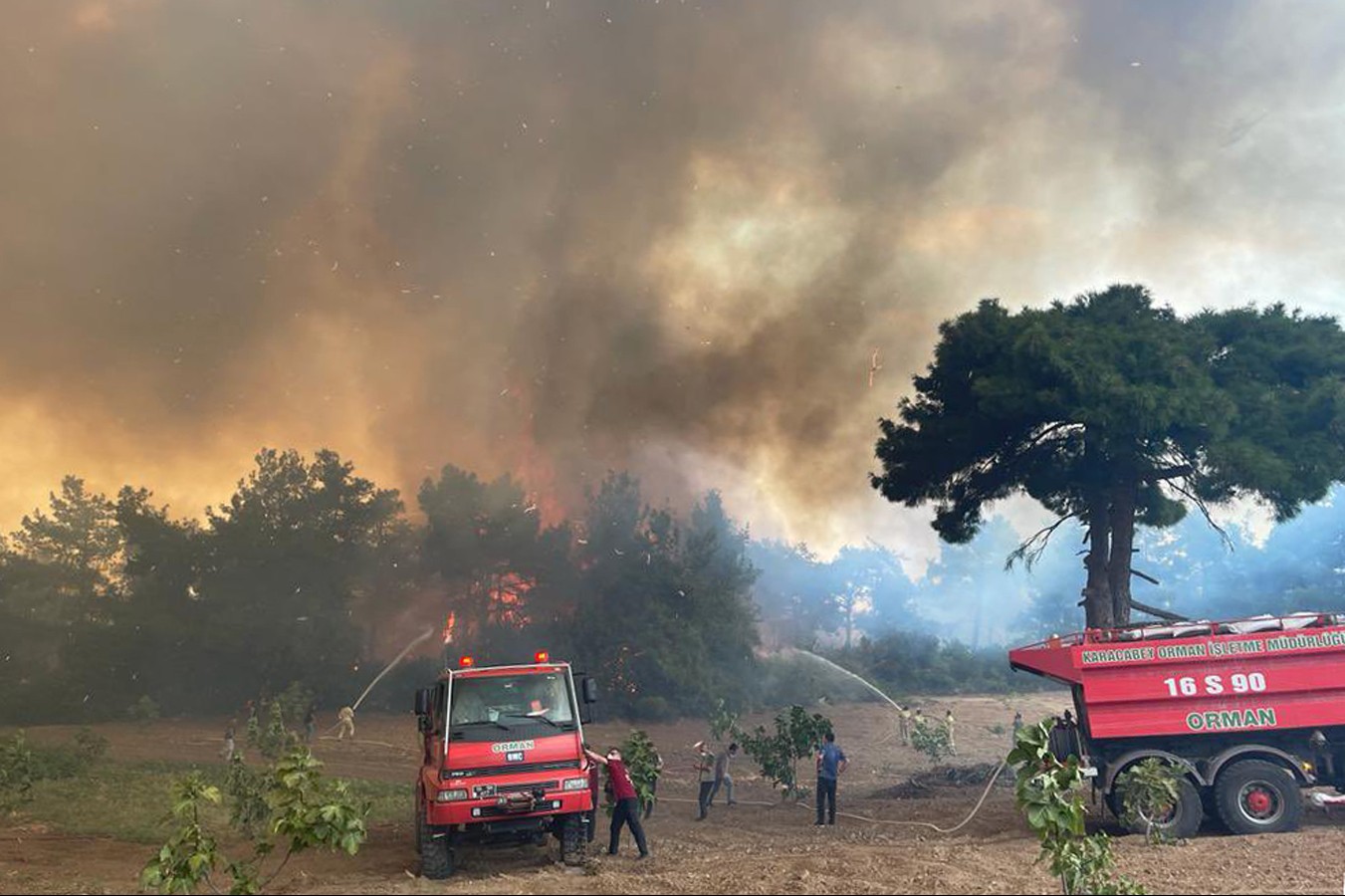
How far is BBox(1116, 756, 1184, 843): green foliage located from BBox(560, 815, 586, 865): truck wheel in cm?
816

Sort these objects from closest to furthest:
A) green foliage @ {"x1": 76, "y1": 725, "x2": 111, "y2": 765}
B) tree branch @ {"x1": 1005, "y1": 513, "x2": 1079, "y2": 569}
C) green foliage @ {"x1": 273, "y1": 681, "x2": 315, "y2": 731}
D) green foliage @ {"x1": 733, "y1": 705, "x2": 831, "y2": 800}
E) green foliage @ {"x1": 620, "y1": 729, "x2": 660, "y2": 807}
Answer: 1. green foliage @ {"x1": 620, "y1": 729, "x2": 660, "y2": 807}
2. green foliage @ {"x1": 733, "y1": 705, "x2": 831, "y2": 800}
3. tree branch @ {"x1": 1005, "y1": 513, "x2": 1079, "y2": 569}
4. green foliage @ {"x1": 76, "y1": 725, "x2": 111, "y2": 765}
5. green foliage @ {"x1": 273, "y1": 681, "x2": 315, "y2": 731}

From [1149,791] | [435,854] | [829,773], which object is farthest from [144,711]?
[1149,791]

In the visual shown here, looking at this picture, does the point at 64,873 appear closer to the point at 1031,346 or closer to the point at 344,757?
the point at 344,757

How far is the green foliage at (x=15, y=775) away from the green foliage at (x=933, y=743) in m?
24.5

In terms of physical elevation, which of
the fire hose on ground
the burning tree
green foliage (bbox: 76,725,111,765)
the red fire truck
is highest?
the burning tree

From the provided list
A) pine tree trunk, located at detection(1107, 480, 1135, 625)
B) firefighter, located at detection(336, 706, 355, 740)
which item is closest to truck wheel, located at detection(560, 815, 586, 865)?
pine tree trunk, located at detection(1107, 480, 1135, 625)

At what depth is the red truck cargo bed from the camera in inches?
556

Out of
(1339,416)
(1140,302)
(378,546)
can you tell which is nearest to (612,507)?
(378,546)

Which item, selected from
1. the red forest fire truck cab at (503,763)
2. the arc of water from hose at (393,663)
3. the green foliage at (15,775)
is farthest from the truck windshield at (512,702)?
the arc of water from hose at (393,663)

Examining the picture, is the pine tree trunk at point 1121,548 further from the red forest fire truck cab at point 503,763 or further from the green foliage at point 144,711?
the green foliage at point 144,711

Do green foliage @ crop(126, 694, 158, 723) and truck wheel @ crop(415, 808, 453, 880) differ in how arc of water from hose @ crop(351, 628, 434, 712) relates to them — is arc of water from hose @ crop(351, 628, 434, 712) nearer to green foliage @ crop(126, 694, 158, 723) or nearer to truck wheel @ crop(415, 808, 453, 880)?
green foliage @ crop(126, 694, 158, 723)

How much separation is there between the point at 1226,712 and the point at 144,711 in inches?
1686

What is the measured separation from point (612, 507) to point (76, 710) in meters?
27.6

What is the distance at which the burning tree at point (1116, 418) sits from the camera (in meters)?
21.7
